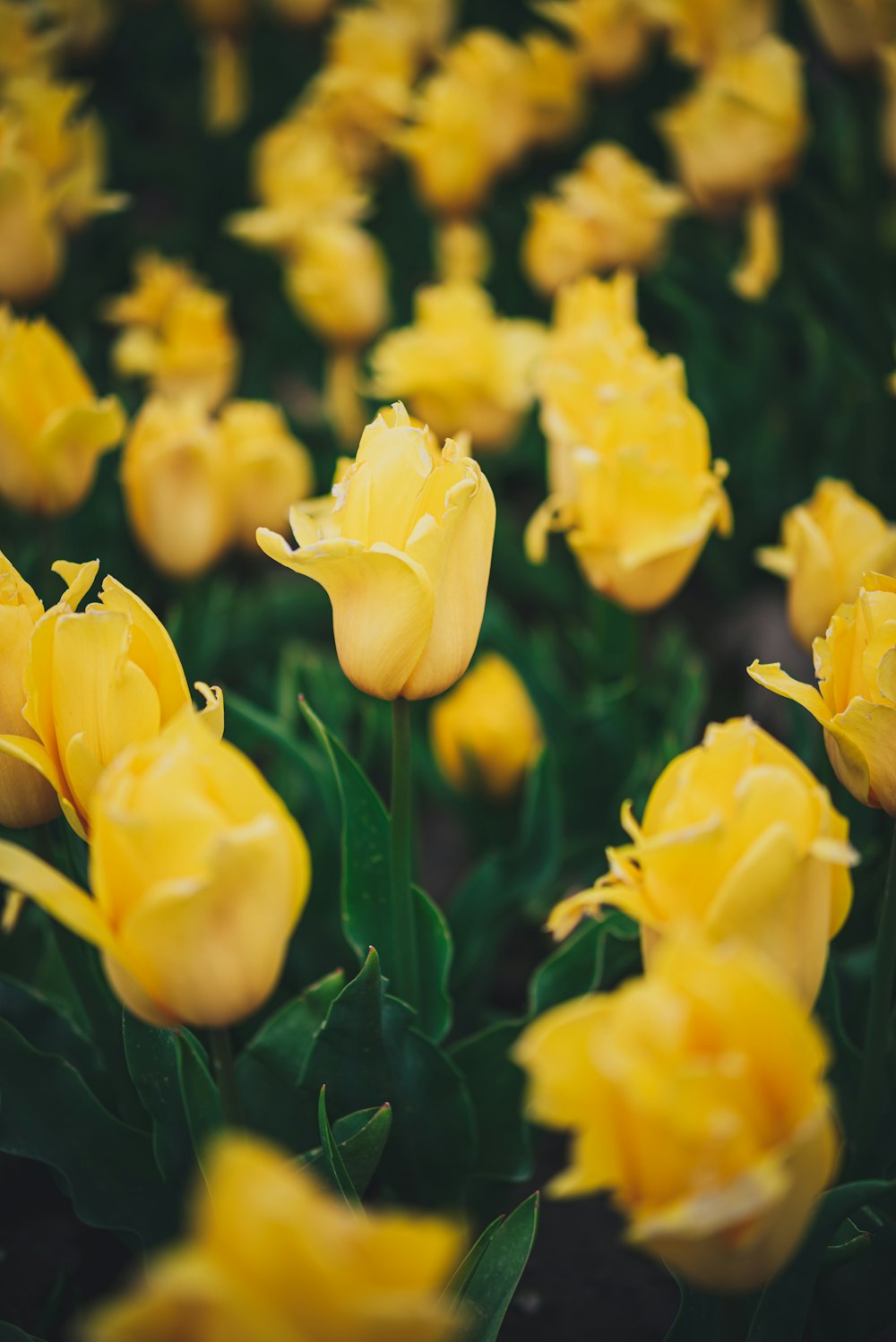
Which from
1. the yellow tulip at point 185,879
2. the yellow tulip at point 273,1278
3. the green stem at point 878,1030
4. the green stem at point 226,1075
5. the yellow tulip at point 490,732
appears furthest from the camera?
the yellow tulip at point 490,732

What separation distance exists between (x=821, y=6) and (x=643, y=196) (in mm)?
452

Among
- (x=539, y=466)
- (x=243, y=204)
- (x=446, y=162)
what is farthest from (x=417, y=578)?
(x=243, y=204)

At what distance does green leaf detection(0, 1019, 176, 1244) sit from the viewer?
0.84 m

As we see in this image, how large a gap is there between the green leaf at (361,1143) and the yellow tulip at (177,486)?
0.73 m

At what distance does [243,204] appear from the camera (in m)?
2.72

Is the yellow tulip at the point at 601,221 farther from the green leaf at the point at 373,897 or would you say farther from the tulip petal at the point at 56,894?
the tulip petal at the point at 56,894

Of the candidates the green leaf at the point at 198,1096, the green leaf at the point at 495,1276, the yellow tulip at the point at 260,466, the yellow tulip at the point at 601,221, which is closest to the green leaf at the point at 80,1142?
the green leaf at the point at 198,1096

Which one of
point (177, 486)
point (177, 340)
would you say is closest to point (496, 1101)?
point (177, 486)

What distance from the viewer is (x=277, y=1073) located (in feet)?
2.97

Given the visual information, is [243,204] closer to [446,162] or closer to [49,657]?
[446,162]

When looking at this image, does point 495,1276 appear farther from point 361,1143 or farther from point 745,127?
point 745,127

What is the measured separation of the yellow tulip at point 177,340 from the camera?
5.77 feet

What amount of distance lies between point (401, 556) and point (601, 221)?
1273mm

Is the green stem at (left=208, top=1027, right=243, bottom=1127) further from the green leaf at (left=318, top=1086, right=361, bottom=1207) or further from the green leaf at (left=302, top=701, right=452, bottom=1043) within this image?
the green leaf at (left=302, top=701, right=452, bottom=1043)
